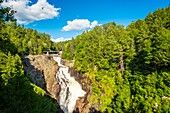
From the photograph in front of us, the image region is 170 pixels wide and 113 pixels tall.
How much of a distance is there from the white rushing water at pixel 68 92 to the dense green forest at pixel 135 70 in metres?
4.48

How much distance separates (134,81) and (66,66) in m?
42.5

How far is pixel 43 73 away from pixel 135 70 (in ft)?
115

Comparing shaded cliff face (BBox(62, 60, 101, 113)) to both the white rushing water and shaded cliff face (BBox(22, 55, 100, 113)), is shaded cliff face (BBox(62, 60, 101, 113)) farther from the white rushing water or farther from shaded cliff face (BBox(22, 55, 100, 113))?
the white rushing water

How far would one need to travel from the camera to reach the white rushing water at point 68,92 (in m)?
57.4

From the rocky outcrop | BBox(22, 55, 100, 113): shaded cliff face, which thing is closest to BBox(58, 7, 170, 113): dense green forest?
the rocky outcrop

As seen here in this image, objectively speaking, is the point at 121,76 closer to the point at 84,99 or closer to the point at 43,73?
the point at 84,99

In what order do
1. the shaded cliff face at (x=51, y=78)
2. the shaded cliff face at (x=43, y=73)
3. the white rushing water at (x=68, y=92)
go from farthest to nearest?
the shaded cliff face at (x=43, y=73)
the white rushing water at (x=68, y=92)
the shaded cliff face at (x=51, y=78)

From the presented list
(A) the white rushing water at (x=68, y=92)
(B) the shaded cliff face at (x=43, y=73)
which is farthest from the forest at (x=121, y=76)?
(B) the shaded cliff face at (x=43, y=73)

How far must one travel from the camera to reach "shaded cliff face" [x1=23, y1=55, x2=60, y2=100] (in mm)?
66938

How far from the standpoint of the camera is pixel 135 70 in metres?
A: 47.8

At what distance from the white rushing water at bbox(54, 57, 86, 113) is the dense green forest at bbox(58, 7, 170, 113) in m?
4.48

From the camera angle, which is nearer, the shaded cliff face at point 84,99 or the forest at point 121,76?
the forest at point 121,76

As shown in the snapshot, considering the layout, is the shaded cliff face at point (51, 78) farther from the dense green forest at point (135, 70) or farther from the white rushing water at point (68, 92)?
the dense green forest at point (135, 70)

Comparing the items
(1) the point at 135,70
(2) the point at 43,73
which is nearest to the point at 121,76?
(1) the point at 135,70
